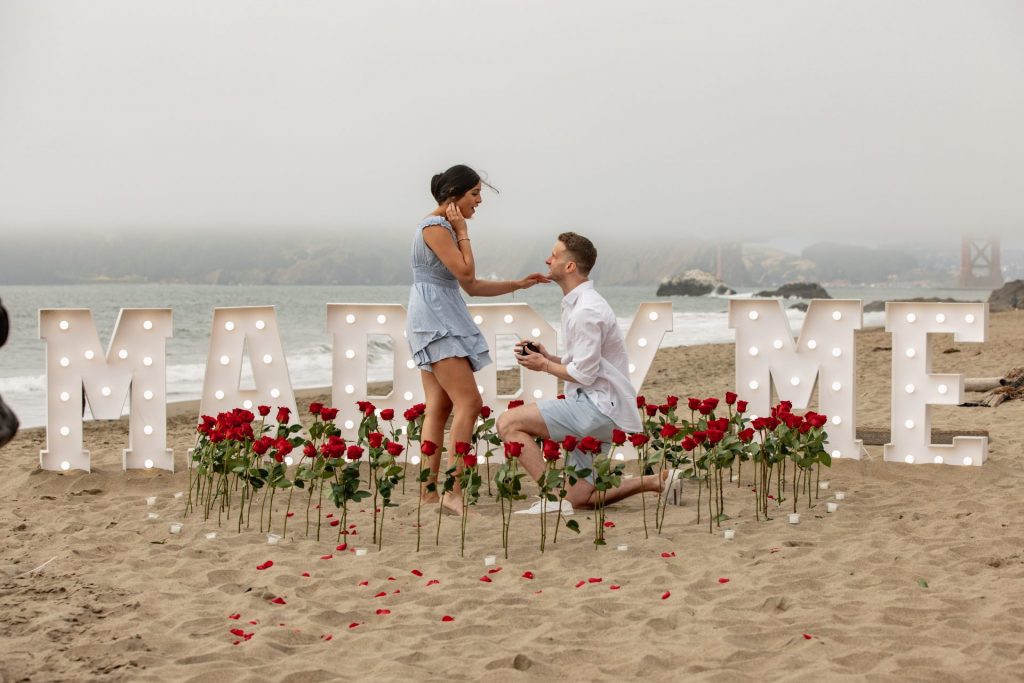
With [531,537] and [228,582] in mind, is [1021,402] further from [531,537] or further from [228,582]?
[228,582]

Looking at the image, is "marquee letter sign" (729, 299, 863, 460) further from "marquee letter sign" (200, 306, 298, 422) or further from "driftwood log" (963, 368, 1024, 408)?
"driftwood log" (963, 368, 1024, 408)

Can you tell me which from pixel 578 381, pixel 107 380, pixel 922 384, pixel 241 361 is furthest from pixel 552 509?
pixel 107 380

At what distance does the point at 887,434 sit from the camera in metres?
8.45

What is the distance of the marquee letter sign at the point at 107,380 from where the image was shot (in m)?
7.36

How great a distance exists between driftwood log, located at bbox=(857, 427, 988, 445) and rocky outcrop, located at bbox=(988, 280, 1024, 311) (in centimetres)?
2779

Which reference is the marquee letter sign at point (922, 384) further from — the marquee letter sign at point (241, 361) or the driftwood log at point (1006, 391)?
the marquee letter sign at point (241, 361)

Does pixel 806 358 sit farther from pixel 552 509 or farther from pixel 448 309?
pixel 448 309

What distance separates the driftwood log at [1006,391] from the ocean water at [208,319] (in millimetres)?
6512

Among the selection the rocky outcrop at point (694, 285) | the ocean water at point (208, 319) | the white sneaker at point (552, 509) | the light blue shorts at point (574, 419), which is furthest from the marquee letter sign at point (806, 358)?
the rocky outcrop at point (694, 285)

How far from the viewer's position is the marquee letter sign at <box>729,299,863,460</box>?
24.1 feet

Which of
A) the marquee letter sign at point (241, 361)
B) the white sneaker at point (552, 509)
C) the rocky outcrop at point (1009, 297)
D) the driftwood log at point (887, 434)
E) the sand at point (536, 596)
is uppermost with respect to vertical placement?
the rocky outcrop at point (1009, 297)

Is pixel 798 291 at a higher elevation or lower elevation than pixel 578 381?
higher

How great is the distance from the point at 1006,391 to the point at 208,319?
103ft

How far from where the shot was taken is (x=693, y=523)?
19.5ft
